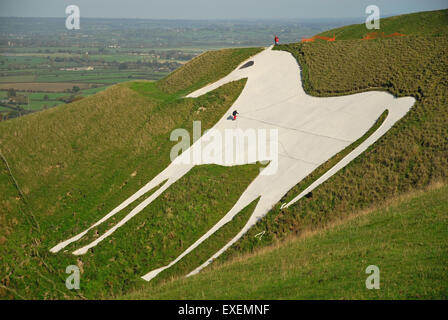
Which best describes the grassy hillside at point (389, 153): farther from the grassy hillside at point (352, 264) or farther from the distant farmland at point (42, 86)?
the distant farmland at point (42, 86)

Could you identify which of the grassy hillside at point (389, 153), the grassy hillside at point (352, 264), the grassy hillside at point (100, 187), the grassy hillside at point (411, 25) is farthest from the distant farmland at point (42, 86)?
the grassy hillside at point (352, 264)

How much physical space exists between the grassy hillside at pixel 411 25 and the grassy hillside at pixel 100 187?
29364 mm

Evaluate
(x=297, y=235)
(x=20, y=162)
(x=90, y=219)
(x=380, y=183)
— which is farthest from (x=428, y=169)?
(x=20, y=162)

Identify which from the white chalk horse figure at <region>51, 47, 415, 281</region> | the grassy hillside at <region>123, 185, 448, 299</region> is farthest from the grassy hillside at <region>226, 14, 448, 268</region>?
the grassy hillside at <region>123, 185, 448, 299</region>

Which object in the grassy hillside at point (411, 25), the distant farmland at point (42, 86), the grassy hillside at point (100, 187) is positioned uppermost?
the grassy hillside at point (411, 25)

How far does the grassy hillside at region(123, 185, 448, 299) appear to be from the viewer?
12.7 metres

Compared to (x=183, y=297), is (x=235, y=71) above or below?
above

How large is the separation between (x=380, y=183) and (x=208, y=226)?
43.7 ft

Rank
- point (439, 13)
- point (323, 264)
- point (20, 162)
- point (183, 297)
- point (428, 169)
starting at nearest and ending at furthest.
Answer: point (183, 297) → point (323, 264) → point (428, 169) → point (20, 162) → point (439, 13)

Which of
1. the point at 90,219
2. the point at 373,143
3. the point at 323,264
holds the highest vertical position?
the point at 373,143

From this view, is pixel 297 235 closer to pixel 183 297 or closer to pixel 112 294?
pixel 183 297

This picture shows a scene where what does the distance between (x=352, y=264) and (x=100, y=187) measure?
23707 millimetres

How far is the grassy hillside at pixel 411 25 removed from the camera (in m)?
53.1

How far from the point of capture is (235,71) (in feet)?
161
